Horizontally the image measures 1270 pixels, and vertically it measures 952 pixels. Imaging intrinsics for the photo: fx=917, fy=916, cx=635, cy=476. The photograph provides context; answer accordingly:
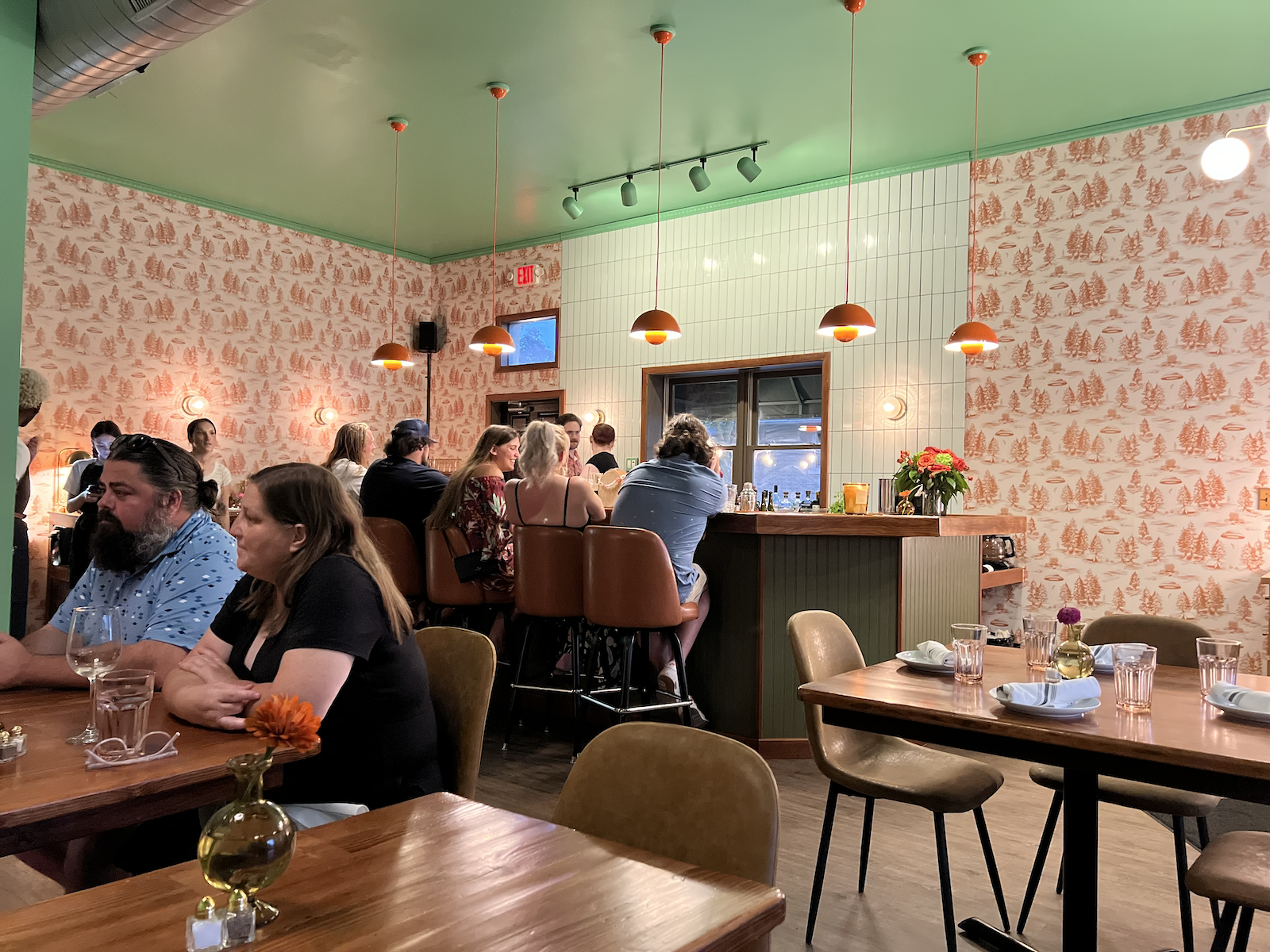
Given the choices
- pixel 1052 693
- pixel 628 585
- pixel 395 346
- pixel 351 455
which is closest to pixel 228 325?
pixel 395 346

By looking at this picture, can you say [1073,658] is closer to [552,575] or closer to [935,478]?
[552,575]

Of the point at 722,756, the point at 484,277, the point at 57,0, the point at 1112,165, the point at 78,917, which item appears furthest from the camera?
the point at 484,277

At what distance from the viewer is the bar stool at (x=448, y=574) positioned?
418 centimetres

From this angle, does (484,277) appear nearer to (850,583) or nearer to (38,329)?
(38,329)

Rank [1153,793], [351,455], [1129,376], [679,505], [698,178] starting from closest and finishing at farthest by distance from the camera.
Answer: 1. [1153,793]
2. [679,505]
3. [351,455]
4. [1129,376]
5. [698,178]

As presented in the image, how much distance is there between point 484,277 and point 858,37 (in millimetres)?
5042

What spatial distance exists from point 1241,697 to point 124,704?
2096 millimetres

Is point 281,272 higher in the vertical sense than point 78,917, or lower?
higher

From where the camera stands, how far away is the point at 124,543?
2.12 m

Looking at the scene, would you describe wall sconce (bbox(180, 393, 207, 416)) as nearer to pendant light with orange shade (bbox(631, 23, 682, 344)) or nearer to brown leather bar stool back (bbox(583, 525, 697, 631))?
pendant light with orange shade (bbox(631, 23, 682, 344))

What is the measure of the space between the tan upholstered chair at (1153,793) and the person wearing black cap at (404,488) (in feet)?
9.47

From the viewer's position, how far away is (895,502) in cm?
482

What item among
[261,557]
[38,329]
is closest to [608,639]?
[261,557]

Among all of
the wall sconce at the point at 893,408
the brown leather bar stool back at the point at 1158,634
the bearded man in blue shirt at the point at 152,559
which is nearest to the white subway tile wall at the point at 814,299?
the wall sconce at the point at 893,408
